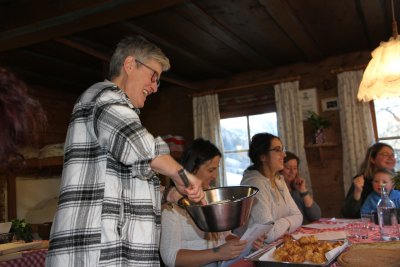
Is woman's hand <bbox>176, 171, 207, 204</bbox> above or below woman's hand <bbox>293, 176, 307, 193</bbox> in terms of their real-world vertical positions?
above

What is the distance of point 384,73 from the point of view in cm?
178

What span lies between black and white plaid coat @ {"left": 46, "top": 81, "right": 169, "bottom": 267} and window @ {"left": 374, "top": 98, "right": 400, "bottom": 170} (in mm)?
3369

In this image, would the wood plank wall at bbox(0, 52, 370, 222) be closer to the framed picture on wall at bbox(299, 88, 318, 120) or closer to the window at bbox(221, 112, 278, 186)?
the framed picture on wall at bbox(299, 88, 318, 120)

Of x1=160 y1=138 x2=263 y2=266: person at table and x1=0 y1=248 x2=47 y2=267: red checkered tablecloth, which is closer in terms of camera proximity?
x1=160 y1=138 x2=263 y2=266: person at table

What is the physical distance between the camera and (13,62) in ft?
11.6

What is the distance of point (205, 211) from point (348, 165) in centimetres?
309

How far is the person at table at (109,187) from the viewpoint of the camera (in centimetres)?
99

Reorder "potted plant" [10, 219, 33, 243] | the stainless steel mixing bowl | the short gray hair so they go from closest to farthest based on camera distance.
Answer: the stainless steel mixing bowl
the short gray hair
"potted plant" [10, 219, 33, 243]

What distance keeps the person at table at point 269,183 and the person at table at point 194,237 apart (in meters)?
0.34

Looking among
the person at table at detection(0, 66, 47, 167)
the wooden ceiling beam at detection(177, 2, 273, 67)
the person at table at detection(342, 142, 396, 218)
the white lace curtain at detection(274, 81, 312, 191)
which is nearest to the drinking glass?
the person at table at detection(342, 142, 396, 218)

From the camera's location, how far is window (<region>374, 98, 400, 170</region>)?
148 inches

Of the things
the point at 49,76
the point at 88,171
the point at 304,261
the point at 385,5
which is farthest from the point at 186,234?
the point at 49,76

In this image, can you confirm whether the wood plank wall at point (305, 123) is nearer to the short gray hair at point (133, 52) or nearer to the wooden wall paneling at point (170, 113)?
the wooden wall paneling at point (170, 113)

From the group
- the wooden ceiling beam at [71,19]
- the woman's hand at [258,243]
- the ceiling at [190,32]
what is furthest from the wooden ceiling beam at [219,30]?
the woman's hand at [258,243]
